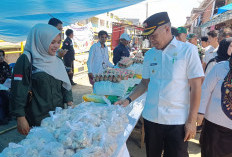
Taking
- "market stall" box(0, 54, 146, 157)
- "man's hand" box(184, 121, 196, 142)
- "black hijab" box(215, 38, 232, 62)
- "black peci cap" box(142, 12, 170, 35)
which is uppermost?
"black peci cap" box(142, 12, 170, 35)

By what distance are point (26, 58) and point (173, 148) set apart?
1.81 metres

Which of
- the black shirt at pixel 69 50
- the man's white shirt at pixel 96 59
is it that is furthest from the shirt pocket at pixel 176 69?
the black shirt at pixel 69 50

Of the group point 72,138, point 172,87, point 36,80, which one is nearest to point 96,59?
point 36,80

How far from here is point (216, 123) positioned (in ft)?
6.08

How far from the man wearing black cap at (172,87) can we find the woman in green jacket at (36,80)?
1.10m

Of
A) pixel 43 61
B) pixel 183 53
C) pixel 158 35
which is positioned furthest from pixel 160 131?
pixel 43 61

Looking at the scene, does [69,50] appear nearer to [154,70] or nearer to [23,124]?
[23,124]

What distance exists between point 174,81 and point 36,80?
1452 millimetres

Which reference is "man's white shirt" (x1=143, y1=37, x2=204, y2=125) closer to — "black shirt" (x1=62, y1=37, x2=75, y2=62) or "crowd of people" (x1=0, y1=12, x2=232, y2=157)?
"crowd of people" (x1=0, y1=12, x2=232, y2=157)

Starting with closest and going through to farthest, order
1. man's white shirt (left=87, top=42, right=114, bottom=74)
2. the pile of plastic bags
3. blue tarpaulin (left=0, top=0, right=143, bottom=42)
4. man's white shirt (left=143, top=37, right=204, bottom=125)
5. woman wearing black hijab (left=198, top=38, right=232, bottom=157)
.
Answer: the pile of plastic bags → man's white shirt (left=143, top=37, right=204, bottom=125) → woman wearing black hijab (left=198, top=38, right=232, bottom=157) → blue tarpaulin (left=0, top=0, right=143, bottom=42) → man's white shirt (left=87, top=42, right=114, bottom=74)

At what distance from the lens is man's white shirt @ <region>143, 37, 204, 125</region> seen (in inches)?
65.2

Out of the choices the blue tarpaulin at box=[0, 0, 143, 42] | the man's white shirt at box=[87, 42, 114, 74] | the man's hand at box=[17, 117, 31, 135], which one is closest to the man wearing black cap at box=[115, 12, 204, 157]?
the man's hand at box=[17, 117, 31, 135]

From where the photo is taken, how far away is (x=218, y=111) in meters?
1.84

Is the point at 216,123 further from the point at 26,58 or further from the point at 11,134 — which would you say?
the point at 11,134
